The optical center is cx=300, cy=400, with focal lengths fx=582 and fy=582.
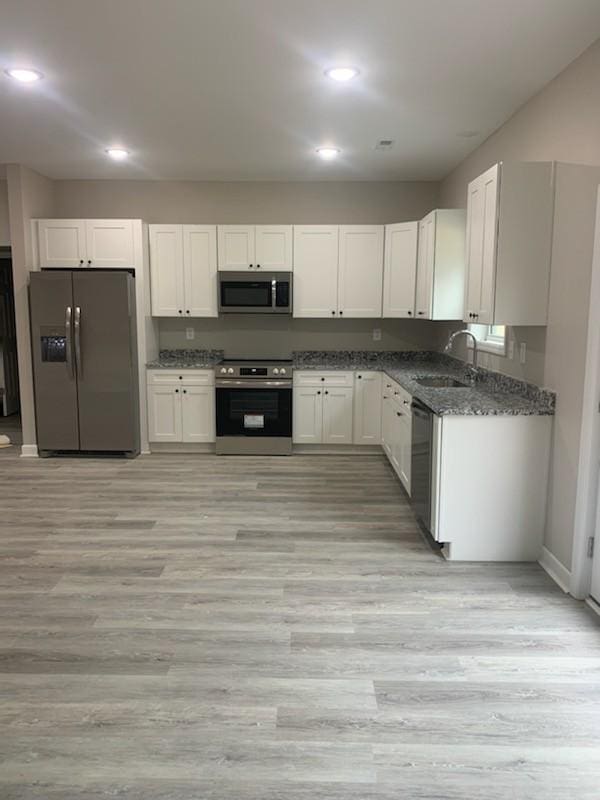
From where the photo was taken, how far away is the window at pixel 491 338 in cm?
411

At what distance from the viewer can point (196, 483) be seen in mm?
4906

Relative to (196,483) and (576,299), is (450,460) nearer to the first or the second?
(576,299)

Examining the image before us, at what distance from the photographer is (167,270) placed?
231 inches

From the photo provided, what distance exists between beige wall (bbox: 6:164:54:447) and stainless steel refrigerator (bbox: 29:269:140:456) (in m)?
0.13

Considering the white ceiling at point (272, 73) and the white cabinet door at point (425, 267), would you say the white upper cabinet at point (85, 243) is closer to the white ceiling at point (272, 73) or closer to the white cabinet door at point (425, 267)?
the white ceiling at point (272, 73)

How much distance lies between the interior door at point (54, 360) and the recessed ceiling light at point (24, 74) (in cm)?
225

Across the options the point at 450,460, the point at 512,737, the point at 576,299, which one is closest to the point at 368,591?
the point at 450,460

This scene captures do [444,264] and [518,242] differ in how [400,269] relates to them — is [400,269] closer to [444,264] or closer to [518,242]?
[444,264]

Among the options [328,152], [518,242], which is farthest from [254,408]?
[518,242]

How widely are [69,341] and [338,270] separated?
8.83 feet

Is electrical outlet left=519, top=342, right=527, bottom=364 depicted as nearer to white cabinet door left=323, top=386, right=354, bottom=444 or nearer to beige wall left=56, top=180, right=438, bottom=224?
white cabinet door left=323, top=386, right=354, bottom=444

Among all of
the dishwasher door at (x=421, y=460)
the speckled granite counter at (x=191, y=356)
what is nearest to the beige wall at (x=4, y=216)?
the speckled granite counter at (x=191, y=356)

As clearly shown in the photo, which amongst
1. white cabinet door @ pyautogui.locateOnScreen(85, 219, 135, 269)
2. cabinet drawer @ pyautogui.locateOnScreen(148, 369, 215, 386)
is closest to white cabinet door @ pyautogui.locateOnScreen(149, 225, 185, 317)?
white cabinet door @ pyautogui.locateOnScreen(85, 219, 135, 269)

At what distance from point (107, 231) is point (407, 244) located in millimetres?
2907
